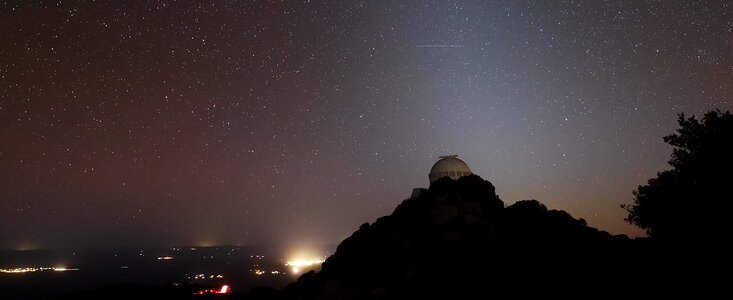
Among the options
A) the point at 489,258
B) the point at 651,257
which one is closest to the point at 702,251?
the point at 651,257

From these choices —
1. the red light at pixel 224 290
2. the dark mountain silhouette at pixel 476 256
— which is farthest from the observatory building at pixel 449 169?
the red light at pixel 224 290

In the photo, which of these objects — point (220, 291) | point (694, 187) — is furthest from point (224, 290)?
point (694, 187)

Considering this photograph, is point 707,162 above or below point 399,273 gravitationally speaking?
above

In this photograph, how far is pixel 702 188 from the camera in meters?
24.3

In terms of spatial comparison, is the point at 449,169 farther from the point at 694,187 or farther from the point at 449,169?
the point at 694,187

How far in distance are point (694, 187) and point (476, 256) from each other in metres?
15.4

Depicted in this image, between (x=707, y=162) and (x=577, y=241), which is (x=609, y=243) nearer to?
(x=577, y=241)

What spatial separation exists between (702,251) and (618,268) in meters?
3.61

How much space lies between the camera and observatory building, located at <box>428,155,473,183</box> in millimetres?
42500

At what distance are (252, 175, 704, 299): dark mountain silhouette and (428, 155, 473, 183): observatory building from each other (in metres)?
15.4

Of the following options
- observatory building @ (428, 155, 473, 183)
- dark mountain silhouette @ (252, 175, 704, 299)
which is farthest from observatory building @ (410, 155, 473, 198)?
dark mountain silhouette @ (252, 175, 704, 299)

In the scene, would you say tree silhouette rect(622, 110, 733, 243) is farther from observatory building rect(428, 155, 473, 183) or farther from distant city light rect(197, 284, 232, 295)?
distant city light rect(197, 284, 232, 295)

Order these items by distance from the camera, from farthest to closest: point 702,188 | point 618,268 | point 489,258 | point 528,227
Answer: point 702,188 → point 528,227 → point 489,258 → point 618,268

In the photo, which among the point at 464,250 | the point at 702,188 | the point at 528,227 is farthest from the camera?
the point at 702,188
